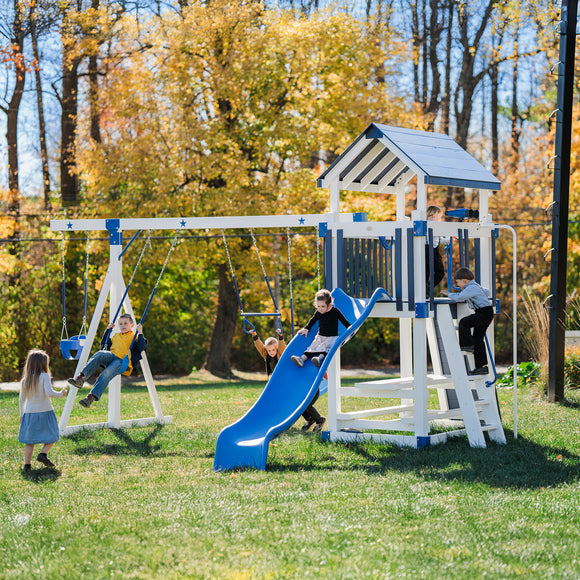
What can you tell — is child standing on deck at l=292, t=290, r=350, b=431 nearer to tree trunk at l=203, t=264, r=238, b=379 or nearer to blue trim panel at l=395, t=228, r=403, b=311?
blue trim panel at l=395, t=228, r=403, b=311

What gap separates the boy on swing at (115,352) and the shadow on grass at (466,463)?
99.3 inches

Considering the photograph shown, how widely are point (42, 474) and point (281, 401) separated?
2470 millimetres

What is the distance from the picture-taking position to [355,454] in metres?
8.05

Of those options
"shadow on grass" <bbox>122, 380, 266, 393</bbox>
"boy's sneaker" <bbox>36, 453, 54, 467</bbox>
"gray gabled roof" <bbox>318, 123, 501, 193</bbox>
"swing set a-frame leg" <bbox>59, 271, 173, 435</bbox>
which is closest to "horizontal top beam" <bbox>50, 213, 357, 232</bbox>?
"gray gabled roof" <bbox>318, 123, 501, 193</bbox>

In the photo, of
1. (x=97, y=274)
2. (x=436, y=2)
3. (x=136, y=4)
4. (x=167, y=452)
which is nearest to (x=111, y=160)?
(x=97, y=274)

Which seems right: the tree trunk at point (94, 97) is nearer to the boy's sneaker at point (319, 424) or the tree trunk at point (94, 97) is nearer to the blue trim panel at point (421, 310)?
the boy's sneaker at point (319, 424)

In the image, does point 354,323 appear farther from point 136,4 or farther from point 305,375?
point 136,4

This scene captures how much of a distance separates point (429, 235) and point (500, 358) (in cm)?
1450

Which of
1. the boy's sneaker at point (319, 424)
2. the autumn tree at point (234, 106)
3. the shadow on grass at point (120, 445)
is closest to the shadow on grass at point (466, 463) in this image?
the boy's sneaker at point (319, 424)

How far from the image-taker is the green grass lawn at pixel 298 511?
477 cm

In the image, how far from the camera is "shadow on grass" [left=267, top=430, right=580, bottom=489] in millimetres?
6949

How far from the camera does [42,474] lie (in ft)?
24.8

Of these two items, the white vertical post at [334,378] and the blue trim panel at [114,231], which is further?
the blue trim panel at [114,231]

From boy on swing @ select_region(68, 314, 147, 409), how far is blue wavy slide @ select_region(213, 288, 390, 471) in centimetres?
180
